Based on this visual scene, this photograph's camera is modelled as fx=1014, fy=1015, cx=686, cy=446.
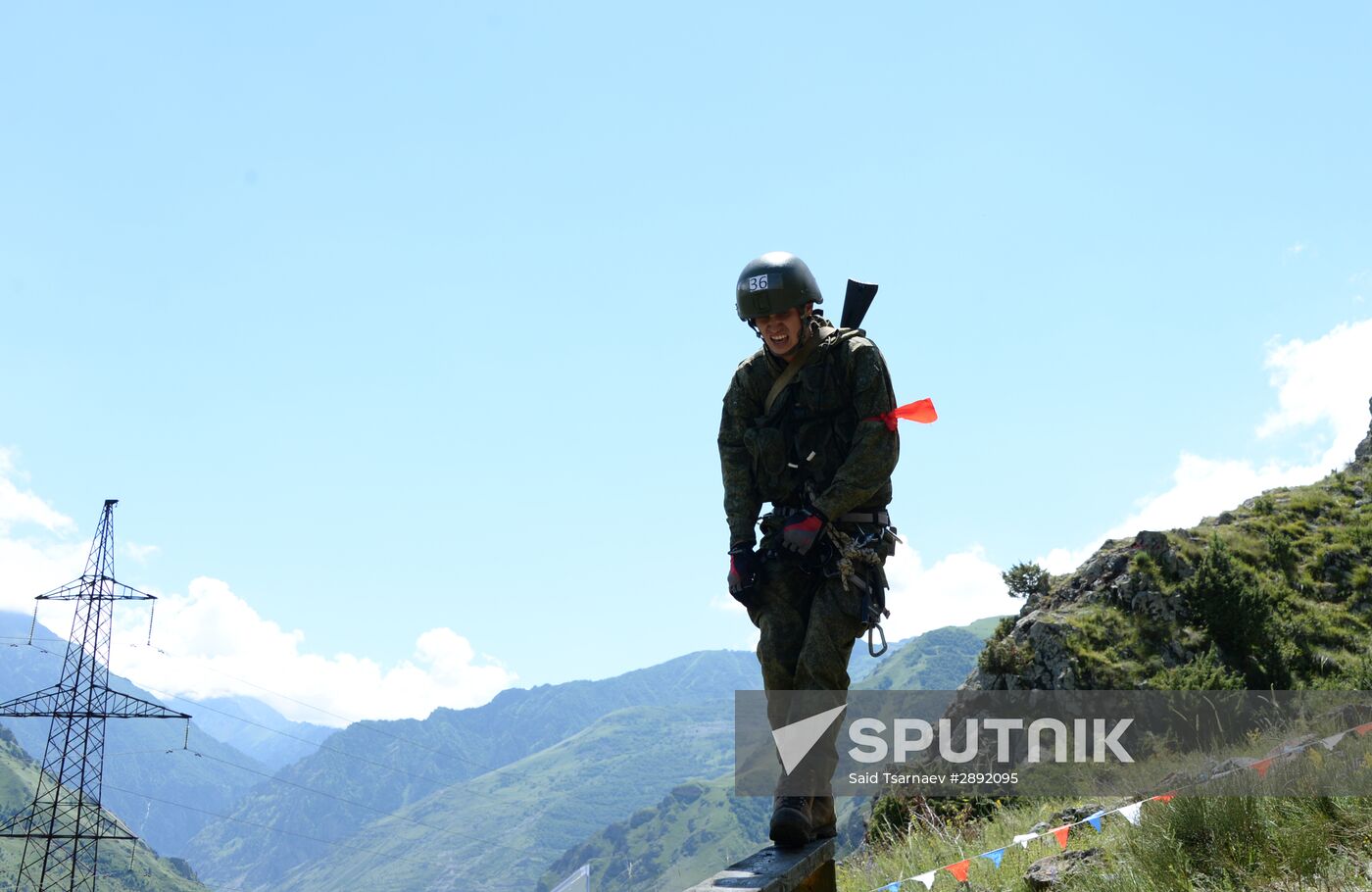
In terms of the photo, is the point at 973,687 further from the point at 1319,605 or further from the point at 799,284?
the point at 799,284

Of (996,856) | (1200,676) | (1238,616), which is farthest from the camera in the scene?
(1238,616)

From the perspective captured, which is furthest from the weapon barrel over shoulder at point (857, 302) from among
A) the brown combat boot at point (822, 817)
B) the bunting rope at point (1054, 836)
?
the bunting rope at point (1054, 836)

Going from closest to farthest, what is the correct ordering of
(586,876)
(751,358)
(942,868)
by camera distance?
(586,876) → (751,358) → (942,868)

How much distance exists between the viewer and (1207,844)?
6.79m

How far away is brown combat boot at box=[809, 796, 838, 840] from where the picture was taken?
21.5 ft

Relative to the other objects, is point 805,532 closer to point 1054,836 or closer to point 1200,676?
point 1054,836

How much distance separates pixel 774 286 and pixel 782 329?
1.12 feet

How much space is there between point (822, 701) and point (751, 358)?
271 cm

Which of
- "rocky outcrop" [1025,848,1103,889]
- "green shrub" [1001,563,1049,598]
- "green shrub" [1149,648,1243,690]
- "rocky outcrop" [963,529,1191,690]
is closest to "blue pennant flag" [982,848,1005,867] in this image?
"rocky outcrop" [1025,848,1103,889]

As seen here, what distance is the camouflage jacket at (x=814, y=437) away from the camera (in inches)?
278

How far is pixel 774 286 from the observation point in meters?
7.32

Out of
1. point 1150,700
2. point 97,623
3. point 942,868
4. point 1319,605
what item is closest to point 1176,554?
point 1319,605

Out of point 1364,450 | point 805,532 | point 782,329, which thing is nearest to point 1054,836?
point 805,532

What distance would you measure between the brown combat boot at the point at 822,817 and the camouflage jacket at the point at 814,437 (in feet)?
6.17
